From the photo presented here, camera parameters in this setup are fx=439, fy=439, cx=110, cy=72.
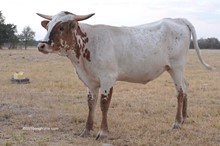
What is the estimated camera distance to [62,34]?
7891 mm

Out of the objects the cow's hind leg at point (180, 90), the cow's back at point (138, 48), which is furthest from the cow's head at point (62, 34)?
the cow's hind leg at point (180, 90)

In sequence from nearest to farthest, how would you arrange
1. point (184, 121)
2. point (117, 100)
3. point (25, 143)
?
point (25, 143) < point (184, 121) < point (117, 100)

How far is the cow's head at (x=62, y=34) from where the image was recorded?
774cm

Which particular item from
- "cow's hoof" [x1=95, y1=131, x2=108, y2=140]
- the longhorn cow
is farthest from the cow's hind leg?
"cow's hoof" [x1=95, y1=131, x2=108, y2=140]

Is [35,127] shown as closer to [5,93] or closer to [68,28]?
[68,28]

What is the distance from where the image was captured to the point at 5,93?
13695mm

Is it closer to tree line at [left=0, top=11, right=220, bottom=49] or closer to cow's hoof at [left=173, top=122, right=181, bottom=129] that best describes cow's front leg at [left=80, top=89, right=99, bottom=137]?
cow's hoof at [left=173, top=122, right=181, bottom=129]

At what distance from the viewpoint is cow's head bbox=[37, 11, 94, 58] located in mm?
7739

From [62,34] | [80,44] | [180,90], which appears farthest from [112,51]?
[180,90]

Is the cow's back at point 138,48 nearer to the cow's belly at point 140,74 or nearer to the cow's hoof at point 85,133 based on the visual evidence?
the cow's belly at point 140,74

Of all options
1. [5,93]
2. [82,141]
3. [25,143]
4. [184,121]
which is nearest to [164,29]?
[184,121]

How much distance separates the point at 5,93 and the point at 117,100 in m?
3.63

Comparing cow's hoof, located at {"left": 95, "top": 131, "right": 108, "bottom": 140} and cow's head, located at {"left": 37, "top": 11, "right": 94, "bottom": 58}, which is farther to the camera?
cow's hoof, located at {"left": 95, "top": 131, "right": 108, "bottom": 140}

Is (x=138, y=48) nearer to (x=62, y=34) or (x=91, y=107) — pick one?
(x=91, y=107)
